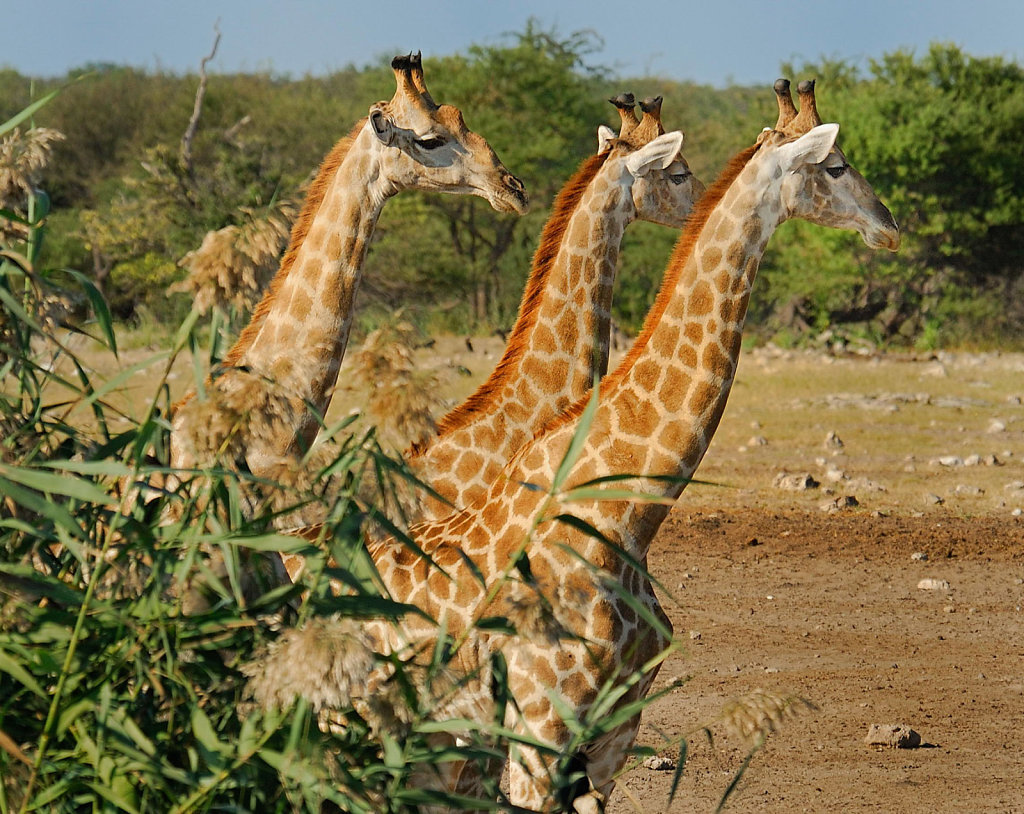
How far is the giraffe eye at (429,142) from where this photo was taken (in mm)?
5094

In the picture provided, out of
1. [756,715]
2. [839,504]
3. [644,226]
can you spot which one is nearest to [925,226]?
[644,226]

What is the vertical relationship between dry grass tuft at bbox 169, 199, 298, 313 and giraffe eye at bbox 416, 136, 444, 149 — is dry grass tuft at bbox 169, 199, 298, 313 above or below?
below

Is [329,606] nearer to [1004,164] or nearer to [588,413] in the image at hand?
[588,413]

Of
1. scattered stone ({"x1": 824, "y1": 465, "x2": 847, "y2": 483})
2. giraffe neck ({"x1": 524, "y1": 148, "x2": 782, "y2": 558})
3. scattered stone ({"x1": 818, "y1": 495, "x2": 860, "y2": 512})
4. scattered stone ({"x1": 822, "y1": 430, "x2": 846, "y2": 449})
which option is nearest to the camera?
giraffe neck ({"x1": 524, "y1": 148, "x2": 782, "y2": 558})

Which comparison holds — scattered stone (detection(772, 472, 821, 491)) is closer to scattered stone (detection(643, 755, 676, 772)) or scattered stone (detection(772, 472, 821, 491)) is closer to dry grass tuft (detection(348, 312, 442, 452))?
scattered stone (detection(643, 755, 676, 772))

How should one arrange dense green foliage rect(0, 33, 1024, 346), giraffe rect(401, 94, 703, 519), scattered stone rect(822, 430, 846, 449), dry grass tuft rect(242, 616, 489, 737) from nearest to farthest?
1. dry grass tuft rect(242, 616, 489, 737)
2. giraffe rect(401, 94, 703, 519)
3. scattered stone rect(822, 430, 846, 449)
4. dense green foliage rect(0, 33, 1024, 346)

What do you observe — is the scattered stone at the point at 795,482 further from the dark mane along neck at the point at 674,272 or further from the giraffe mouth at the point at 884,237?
the dark mane along neck at the point at 674,272

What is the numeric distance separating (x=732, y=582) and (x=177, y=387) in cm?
871

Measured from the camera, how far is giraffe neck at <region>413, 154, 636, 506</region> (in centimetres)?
473

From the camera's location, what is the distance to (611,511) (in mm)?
3338

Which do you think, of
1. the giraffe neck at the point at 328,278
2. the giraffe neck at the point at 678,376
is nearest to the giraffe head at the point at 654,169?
the giraffe neck at the point at 328,278

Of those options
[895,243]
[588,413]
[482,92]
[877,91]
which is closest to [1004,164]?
[877,91]

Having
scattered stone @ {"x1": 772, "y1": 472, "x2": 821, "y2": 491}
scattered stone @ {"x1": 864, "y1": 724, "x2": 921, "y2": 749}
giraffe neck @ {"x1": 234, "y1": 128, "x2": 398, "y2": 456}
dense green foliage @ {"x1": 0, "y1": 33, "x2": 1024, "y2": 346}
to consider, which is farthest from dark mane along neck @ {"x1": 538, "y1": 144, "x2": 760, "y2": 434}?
dense green foliage @ {"x1": 0, "y1": 33, "x2": 1024, "y2": 346}

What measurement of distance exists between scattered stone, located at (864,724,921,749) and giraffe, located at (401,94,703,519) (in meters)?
1.66
